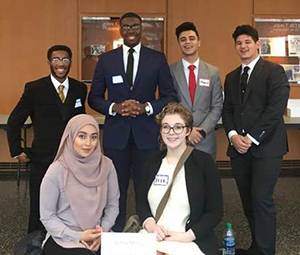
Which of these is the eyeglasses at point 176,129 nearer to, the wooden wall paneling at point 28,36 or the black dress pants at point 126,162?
the black dress pants at point 126,162

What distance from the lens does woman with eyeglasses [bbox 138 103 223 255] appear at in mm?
2377

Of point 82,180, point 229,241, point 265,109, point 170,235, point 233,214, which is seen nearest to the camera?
point 170,235

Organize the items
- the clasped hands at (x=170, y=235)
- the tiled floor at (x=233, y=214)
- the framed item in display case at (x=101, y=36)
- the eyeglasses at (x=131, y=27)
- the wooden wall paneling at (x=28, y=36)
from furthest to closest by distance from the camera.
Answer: the framed item in display case at (x=101, y=36) → the wooden wall paneling at (x=28, y=36) → the tiled floor at (x=233, y=214) → the eyeglasses at (x=131, y=27) → the clasped hands at (x=170, y=235)

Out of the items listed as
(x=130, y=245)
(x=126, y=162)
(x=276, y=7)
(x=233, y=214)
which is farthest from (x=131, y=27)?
(x=276, y=7)

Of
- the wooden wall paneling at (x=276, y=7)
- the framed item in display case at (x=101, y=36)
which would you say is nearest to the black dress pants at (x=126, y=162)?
the framed item in display case at (x=101, y=36)

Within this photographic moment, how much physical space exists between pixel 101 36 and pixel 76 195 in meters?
4.06

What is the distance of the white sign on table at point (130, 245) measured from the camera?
2150 millimetres

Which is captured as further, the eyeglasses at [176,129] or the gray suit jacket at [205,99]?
the gray suit jacket at [205,99]

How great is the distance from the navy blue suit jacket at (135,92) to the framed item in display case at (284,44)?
3.32 metres

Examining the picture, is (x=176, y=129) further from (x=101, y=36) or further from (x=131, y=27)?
(x=101, y=36)

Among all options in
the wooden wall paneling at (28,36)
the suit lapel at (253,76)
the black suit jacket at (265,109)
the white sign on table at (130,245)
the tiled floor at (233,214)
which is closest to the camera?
the white sign on table at (130,245)

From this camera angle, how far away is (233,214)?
14.7 feet

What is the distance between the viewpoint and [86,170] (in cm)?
250

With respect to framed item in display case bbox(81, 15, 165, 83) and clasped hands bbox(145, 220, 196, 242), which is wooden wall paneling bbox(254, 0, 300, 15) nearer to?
framed item in display case bbox(81, 15, 165, 83)
